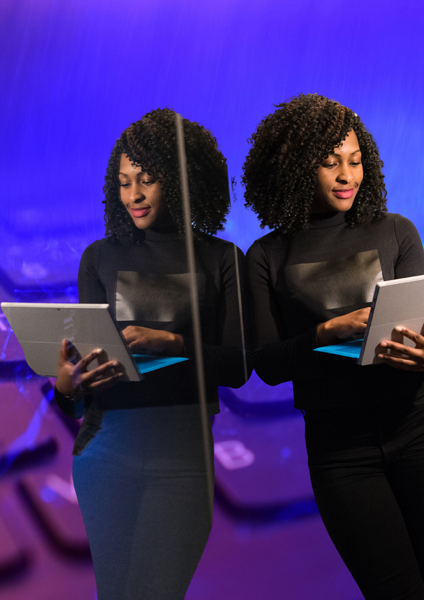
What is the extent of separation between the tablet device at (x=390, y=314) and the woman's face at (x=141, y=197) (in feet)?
1.26

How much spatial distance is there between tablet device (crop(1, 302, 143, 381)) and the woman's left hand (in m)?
0.41

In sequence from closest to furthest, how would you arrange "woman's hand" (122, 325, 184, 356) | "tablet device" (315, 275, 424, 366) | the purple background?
"tablet device" (315, 275, 424, 366)
"woman's hand" (122, 325, 184, 356)
the purple background

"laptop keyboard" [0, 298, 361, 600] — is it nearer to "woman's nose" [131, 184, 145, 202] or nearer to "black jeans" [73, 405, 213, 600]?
"black jeans" [73, 405, 213, 600]

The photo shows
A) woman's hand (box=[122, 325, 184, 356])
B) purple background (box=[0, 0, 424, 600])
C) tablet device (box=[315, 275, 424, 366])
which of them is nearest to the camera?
tablet device (box=[315, 275, 424, 366])

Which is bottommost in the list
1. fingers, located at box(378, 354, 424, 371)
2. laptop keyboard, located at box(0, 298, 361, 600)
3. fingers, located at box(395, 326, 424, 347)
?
laptop keyboard, located at box(0, 298, 361, 600)

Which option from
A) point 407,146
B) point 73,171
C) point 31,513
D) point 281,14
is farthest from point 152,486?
point 281,14

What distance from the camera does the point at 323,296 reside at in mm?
826

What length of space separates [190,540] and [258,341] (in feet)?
1.29

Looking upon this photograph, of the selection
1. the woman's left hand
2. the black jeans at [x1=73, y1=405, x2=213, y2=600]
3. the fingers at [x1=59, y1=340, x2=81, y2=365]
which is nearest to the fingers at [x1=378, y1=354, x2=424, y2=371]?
the woman's left hand

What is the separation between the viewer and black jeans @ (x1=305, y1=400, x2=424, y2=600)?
2.47ft

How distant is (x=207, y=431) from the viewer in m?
0.92

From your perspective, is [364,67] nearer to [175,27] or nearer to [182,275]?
[175,27]

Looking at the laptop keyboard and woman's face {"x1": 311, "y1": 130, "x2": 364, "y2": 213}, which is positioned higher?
woman's face {"x1": 311, "y1": 130, "x2": 364, "y2": 213}

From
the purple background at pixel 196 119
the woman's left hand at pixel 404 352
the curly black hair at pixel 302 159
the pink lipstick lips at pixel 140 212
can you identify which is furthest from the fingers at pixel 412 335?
the pink lipstick lips at pixel 140 212
